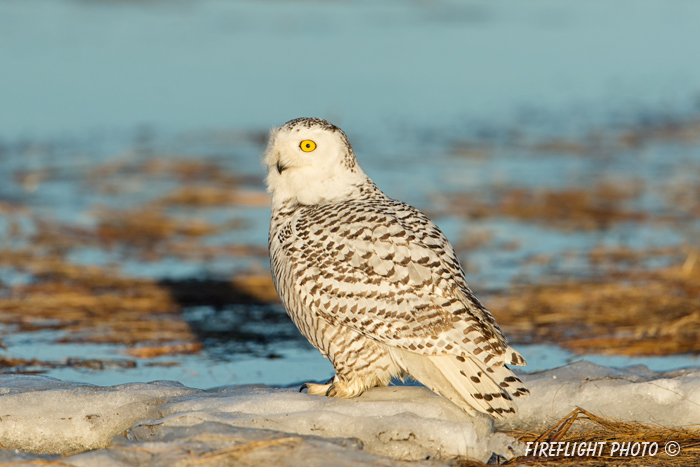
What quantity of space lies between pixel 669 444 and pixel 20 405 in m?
2.98

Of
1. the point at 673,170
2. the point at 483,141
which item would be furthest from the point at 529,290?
the point at 483,141

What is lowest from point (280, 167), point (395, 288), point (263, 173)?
point (263, 173)

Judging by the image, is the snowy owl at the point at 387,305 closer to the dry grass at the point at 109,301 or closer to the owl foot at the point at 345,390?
the owl foot at the point at 345,390

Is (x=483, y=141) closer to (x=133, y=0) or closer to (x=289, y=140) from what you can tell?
(x=289, y=140)

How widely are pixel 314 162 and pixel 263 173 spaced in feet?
21.5

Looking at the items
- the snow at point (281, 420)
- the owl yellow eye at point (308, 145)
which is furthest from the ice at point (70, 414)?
the owl yellow eye at point (308, 145)

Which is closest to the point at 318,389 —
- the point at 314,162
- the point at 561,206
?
the point at 314,162

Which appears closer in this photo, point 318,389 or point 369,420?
point 369,420

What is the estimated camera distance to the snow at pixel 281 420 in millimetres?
3607

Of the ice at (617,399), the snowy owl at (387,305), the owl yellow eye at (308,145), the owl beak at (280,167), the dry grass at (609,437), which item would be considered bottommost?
the dry grass at (609,437)

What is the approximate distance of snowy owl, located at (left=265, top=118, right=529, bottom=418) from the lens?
412cm

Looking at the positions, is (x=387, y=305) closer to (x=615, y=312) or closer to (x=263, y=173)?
(x=615, y=312)

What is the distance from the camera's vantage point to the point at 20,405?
13.7ft

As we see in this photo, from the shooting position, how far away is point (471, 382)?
4.12m
